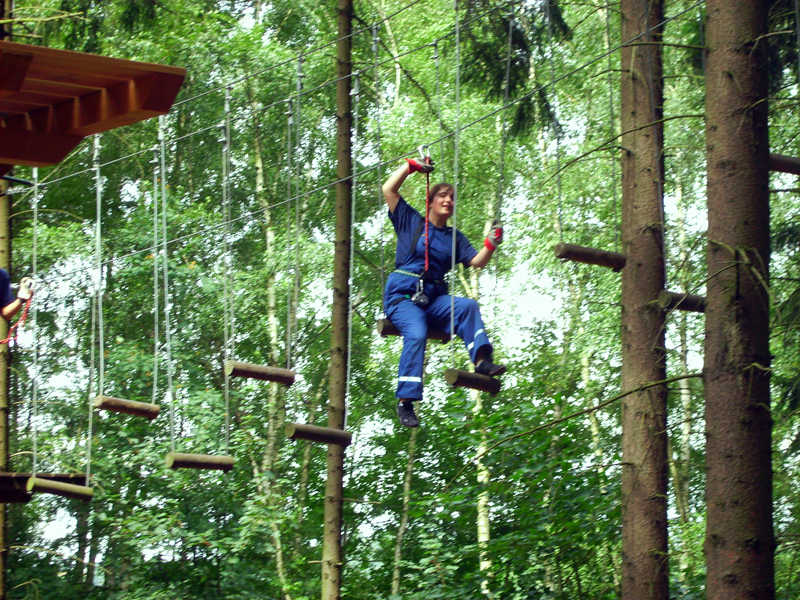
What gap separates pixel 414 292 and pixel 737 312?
2054 mm

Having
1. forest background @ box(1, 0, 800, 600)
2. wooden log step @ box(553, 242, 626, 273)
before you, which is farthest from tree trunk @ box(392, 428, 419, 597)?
wooden log step @ box(553, 242, 626, 273)

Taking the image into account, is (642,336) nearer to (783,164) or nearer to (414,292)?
(414,292)

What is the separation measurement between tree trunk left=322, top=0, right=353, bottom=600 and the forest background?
3.41m

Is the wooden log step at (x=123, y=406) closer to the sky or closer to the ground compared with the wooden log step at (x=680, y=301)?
closer to the ground

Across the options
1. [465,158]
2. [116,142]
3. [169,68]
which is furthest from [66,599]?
[169,68]

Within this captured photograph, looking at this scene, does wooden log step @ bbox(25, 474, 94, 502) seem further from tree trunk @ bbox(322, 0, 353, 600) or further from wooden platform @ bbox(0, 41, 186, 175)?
wooden platform @ bbox(0, 41, 186, 175)

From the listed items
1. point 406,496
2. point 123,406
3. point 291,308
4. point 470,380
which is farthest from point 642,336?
point 291,308

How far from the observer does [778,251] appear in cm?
1020

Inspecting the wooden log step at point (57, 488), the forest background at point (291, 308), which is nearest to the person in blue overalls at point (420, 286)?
the wooden log step at point (57, 488)

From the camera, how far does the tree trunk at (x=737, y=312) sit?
4926mm

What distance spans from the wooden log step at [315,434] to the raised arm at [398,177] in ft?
5.16

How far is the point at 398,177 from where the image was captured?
626 centimetres

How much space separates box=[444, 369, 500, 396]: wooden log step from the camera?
565 centimetres

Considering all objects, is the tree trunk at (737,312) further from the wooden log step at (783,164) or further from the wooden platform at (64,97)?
the wooden platform at (64,97)
